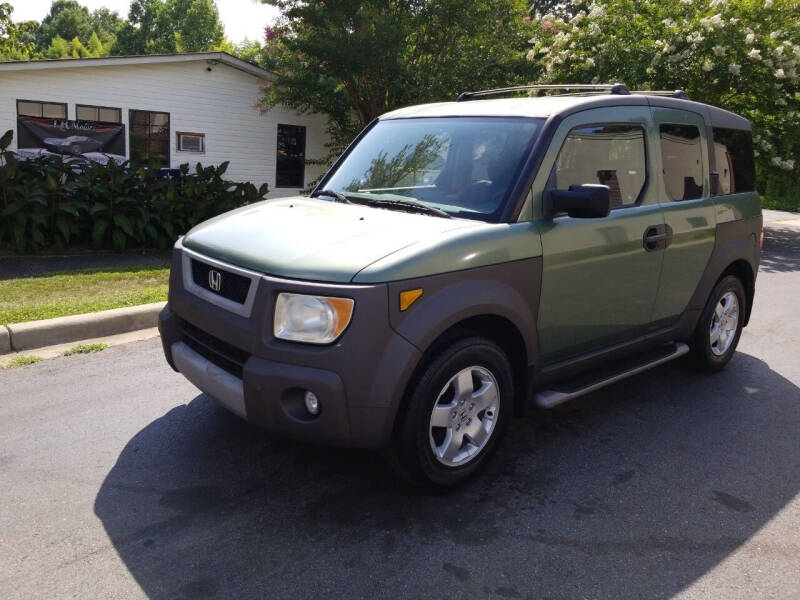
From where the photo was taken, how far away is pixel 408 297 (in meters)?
2.99

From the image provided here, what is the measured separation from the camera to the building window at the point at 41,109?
11953mm

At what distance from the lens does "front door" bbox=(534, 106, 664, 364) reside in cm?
368

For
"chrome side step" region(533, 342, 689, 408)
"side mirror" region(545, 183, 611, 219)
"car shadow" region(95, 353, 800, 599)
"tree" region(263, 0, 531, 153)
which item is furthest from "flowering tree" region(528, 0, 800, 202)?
"side mirror" region(545, 183, 611, 219)

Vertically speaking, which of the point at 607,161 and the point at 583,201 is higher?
the point at 607,161

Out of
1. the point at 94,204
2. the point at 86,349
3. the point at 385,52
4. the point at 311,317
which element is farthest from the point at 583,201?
the point at 385,52

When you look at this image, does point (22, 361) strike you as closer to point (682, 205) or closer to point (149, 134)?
point (682, 205)

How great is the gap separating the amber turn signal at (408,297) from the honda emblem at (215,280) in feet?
3.12

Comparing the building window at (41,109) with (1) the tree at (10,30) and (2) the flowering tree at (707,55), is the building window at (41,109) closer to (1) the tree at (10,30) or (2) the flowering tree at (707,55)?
(1) the tree at (10,30)

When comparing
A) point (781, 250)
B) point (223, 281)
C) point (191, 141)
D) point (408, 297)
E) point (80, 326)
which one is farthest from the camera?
point (191, 141)

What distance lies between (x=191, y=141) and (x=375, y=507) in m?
12.4

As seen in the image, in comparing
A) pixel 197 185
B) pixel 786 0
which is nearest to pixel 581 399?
pixel 197 185

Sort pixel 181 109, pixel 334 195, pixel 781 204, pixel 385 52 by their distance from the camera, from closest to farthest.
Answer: pixel 334 195 < pixel 385 52 < pixel 181 109 < pixel 781 204

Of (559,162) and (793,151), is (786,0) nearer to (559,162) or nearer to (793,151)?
(793,151)

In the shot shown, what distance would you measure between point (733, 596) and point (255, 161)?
13.8 meters
